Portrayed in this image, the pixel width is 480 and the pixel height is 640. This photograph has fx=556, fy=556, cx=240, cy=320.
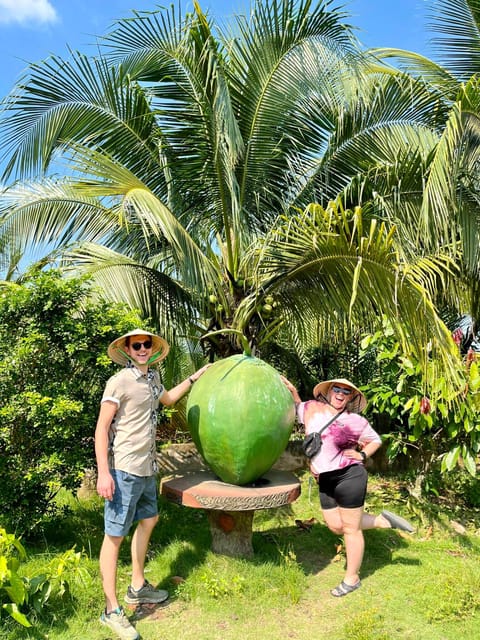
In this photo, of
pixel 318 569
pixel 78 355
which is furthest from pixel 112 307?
pixel 318 569

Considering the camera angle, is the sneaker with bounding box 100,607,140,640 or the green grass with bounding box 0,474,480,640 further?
the green grass with bounding box 0,474,480,640

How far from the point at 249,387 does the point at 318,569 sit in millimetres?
1565

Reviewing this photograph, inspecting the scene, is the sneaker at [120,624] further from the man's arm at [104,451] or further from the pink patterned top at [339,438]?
the pink patterned top at [339,438]

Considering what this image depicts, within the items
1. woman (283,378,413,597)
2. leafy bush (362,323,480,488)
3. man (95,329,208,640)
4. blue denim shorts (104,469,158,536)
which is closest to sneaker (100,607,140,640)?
man (95,329,208,640)

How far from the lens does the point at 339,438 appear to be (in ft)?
13.2

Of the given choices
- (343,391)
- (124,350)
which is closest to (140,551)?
(124,350)

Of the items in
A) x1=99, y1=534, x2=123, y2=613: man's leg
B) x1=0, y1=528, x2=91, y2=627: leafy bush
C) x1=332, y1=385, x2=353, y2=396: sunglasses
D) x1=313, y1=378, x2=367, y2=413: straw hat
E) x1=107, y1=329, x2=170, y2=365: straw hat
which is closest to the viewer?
x1=0, y1=528, x2=91, y2=627: leafy bush

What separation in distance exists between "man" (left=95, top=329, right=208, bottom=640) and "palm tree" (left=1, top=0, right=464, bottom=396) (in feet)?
4.51

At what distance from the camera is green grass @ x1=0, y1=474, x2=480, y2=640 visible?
3.31 m

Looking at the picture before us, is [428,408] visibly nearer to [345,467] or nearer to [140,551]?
[345,467]

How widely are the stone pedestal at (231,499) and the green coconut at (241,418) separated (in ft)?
0.46

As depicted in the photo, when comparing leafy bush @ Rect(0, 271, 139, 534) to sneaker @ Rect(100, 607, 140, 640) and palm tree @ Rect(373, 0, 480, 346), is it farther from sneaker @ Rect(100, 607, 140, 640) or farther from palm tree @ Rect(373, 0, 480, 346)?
palm tree @ Rect(373, 0, 480, 346)

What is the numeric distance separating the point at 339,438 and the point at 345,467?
0.68 ft

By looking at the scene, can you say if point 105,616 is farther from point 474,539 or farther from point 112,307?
point 474,539
